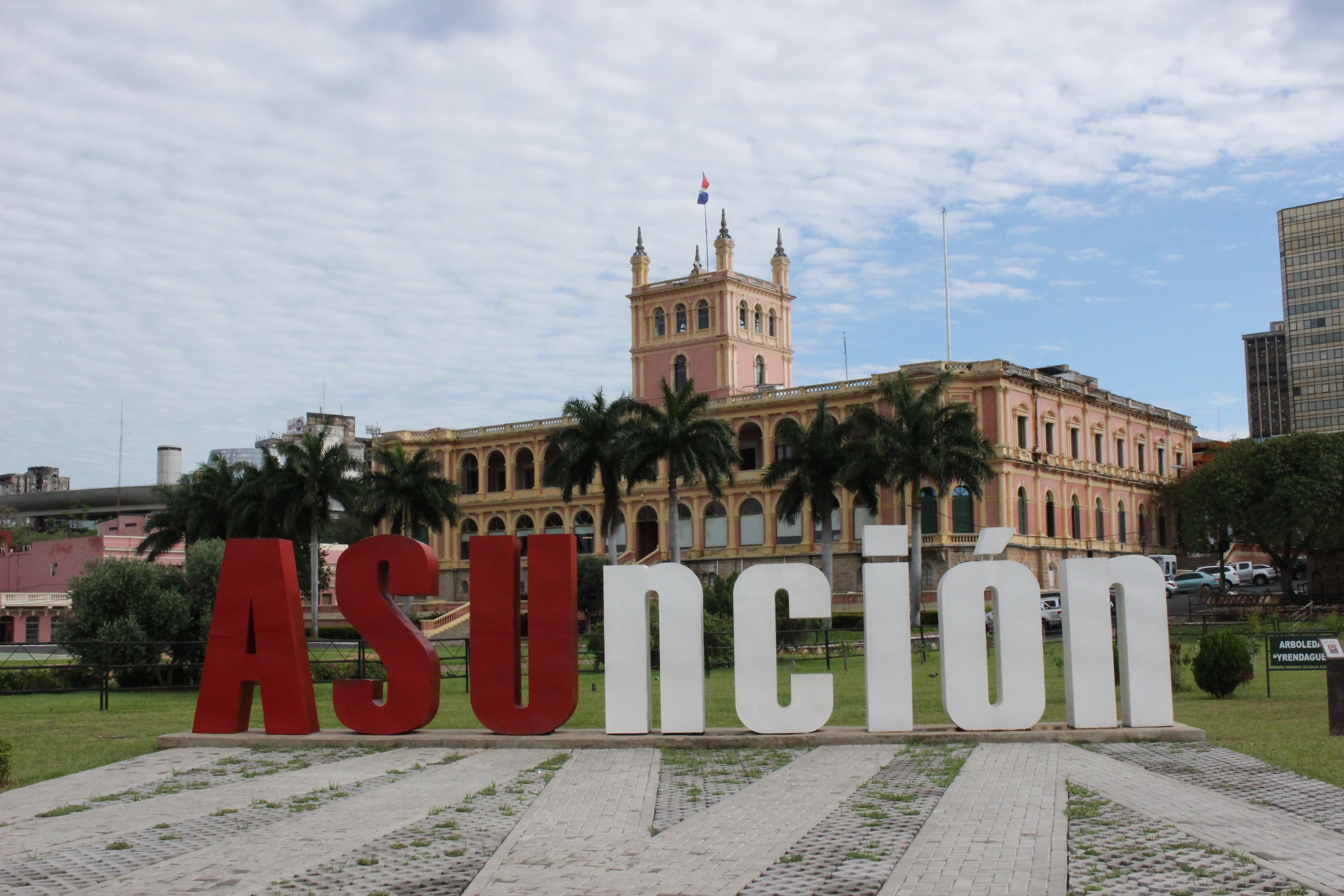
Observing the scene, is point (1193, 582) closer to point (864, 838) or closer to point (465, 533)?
point (465, 533)

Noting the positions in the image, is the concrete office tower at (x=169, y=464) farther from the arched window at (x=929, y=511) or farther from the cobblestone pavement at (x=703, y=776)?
the cobblestone pavement at (x=703, y=776)

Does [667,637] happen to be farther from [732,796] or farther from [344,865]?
[344,865]

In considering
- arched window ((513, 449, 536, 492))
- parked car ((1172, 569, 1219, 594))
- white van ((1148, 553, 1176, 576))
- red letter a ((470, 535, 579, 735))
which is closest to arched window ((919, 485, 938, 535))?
white van ((1148, 553, 1176, 576))

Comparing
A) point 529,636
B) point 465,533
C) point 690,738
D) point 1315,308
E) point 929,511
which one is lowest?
point 690,738

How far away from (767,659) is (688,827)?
477 centimetres

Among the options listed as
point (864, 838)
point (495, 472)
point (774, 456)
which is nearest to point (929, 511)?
point (774, 456)

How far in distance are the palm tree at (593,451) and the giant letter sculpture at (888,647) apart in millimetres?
37117

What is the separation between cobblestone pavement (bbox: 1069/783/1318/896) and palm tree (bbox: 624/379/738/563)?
39627 mm

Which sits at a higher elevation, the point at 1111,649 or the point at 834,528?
the point at 834,528

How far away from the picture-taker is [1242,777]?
1261 centimetres

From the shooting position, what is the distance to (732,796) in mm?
12023

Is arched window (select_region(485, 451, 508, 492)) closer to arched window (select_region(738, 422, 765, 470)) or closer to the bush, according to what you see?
arched window (select_region(738, 422, 765, 470))

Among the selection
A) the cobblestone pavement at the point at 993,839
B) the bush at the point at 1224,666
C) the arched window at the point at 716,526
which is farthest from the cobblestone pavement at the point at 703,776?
the arched window at the point at 716,526

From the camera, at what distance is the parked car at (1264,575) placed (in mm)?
64812
